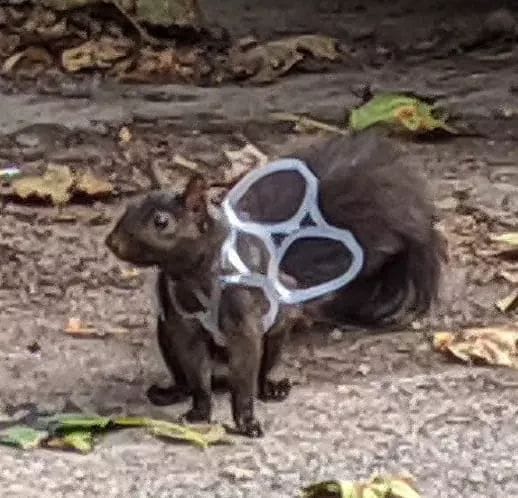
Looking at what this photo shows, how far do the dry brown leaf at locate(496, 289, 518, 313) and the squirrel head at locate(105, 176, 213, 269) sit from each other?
0.69 m

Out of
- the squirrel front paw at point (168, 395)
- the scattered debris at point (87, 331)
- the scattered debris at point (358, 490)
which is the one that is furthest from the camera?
the scattered debris at point (87, 331)

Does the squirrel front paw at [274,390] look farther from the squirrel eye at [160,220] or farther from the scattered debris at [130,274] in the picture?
the scattered debris at [130,274]

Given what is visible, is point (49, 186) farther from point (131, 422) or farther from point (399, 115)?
point (131, 422)

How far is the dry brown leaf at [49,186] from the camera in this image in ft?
9.06

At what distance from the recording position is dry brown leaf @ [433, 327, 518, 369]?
7.14ft

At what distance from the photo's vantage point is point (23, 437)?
1877 millimetres

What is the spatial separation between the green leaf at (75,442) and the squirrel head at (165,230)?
227 mm

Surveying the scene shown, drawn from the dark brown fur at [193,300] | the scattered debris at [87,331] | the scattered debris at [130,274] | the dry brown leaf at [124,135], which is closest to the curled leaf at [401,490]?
the dark brown fur at [193,300]

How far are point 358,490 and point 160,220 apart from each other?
1.31ft

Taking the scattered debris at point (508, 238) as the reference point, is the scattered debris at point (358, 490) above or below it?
below

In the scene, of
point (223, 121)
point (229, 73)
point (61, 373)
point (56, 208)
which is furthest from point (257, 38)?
point (61, 373)

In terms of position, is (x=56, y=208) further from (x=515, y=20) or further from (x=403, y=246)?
(x=515, y=20)

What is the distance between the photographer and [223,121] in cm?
314

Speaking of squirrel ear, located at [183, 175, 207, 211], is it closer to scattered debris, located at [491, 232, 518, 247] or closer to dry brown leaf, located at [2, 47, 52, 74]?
scattered debris, located at [491, 232, 518, 247]
